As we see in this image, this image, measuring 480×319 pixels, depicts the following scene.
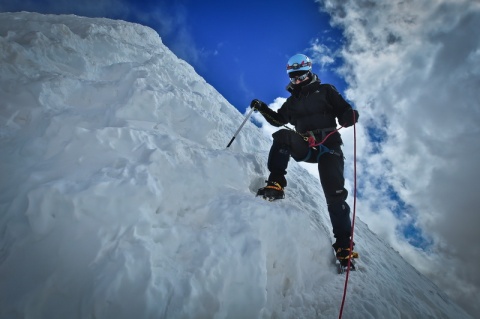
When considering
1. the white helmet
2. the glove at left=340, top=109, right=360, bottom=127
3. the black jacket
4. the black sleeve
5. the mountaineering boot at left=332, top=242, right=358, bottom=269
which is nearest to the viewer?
the mountaineering boot at left=332, top=242, right=358, bottom=269

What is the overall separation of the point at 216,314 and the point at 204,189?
1.91 m

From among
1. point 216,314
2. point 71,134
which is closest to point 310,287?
point 216,314

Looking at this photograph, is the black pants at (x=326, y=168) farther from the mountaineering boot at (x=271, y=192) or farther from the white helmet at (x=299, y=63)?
the white helmet at (x=299, y=63)

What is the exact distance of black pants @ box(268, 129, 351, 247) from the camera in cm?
470

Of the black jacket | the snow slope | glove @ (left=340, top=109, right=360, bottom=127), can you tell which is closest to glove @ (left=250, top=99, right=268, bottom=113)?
the black jacket

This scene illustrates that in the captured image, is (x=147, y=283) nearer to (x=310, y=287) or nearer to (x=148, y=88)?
(x=310, y=287)

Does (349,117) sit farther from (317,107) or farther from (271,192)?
(271,192)

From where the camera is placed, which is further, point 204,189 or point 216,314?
point 204,189

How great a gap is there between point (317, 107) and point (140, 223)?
406 cm

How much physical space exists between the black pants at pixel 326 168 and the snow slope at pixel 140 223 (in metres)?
0.40

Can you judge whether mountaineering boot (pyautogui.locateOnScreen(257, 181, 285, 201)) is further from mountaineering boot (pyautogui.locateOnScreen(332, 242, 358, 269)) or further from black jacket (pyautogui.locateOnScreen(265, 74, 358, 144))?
black jacket (pyautogui.locateOnScreen(265, 74, 358, 144))

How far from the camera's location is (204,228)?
369 cm

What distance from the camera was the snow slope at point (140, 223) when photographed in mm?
2746

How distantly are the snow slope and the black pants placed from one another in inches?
15.7
